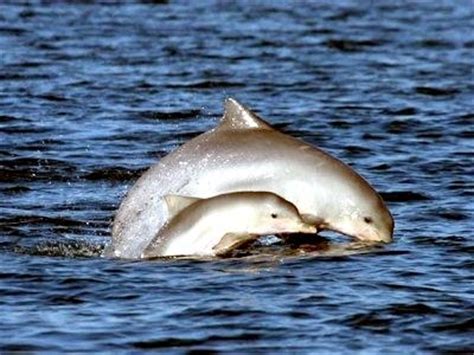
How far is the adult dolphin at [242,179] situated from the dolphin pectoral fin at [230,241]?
0.50 m

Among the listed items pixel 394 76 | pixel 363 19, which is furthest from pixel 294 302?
pixel 363 19

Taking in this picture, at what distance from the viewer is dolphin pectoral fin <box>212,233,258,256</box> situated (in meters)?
14.7

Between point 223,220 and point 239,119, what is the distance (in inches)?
47.4

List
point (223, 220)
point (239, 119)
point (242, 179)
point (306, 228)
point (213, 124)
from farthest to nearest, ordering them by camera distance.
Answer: point (213, 124), point (239, 119), point (242, 179), point (306, 228), point (223, 220)

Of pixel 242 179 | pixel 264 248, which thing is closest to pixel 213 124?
pixel 264 248

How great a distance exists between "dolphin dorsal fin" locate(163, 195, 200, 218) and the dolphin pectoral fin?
1.35 ft

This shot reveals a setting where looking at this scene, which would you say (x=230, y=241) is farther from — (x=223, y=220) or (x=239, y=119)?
(x=239, y=119)

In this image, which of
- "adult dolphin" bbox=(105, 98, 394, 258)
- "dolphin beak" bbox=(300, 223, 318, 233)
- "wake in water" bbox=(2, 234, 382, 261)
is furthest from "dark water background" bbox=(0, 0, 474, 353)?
"adult dolphin" bbox=(105, 98, 394, 258)

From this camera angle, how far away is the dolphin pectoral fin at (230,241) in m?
14.7

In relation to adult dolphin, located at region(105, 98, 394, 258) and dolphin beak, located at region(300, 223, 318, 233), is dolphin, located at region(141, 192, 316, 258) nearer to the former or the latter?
dolphin beak, located at region(300, 223, 318, 233)

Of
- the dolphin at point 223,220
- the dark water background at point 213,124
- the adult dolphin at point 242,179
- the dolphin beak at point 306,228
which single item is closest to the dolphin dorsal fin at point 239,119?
the adult dolphin at point 242,179

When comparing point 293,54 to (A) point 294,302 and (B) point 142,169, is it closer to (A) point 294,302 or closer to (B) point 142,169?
(B) point 142,169

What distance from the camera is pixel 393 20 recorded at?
1537 inches

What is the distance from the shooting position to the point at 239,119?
15.5 metres
